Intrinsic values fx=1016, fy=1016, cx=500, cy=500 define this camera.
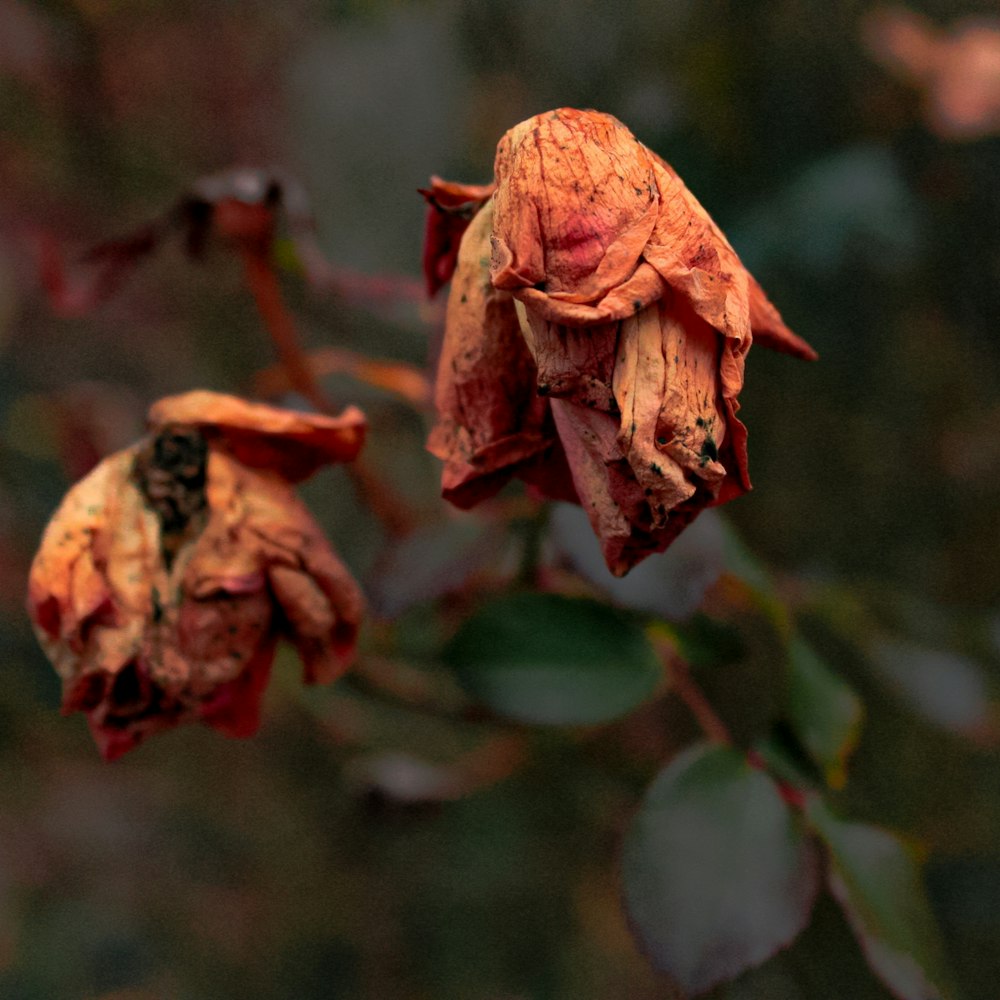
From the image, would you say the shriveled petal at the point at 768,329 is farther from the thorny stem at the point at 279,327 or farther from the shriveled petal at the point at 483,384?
the thorny stem at the point at 279,327

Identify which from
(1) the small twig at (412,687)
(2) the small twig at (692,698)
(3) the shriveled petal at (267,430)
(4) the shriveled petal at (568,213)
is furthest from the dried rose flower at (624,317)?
(1) the small twig at (412,687)

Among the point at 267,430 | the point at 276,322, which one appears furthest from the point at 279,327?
the point at 267,430

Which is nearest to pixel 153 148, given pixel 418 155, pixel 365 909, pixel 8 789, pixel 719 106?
pixel 418 155

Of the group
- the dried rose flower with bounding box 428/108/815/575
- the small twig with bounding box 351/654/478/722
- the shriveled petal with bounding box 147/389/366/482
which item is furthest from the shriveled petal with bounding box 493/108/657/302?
the small twig with bounding box 351/654/478/722

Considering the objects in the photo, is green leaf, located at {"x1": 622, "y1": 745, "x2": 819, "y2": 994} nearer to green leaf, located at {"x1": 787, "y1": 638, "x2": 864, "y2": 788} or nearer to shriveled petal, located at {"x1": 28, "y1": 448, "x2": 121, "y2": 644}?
green leaf, located at {"x1": 787, "y1": 638, "x2": 864, "y2": 788}

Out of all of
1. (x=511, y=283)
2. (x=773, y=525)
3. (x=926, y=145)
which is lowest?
(x=773, y=525)

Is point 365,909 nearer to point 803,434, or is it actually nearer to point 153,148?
point 803,434
